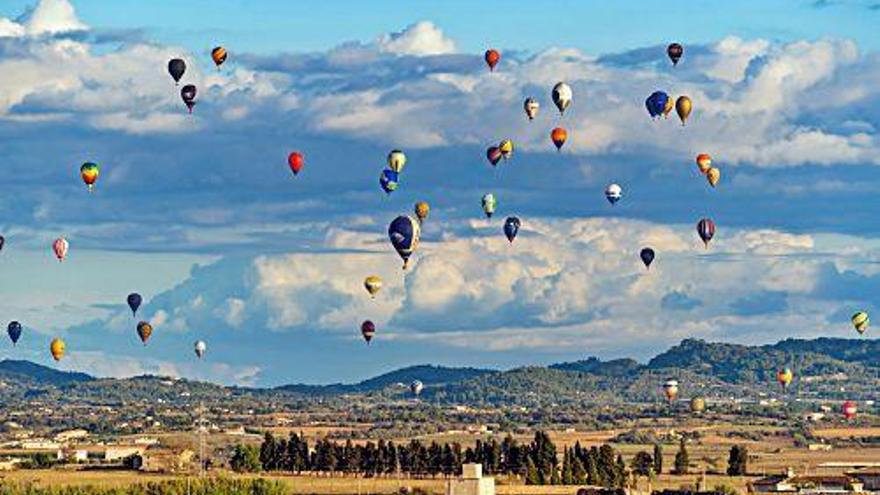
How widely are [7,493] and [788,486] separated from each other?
66914 mm

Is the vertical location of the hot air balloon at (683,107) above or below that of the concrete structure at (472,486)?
above

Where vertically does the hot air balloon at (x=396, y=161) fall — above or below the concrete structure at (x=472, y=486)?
above

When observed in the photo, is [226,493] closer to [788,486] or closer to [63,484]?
[63,484]

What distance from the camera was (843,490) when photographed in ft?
637

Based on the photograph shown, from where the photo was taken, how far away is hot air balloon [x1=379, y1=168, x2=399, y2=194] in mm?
177750

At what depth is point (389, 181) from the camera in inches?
7077

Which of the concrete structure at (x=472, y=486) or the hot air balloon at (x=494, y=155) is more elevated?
A: the hot air balloon at (x=494, y=155)

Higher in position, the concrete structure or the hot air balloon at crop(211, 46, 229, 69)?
the hot air balloon at crop(211, 46, 229, 69)

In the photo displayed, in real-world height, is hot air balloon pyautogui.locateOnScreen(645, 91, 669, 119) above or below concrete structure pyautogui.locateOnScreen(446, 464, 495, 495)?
above

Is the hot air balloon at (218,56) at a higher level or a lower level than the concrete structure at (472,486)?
higher

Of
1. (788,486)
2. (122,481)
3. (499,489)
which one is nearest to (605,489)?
(499,489)

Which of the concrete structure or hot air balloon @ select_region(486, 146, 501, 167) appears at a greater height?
hot air balloon @ select_region(486, 146, 501, 167)

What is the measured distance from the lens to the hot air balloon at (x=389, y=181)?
583ft

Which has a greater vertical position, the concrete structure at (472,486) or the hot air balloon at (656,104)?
the hot air balloon at (656,104)
